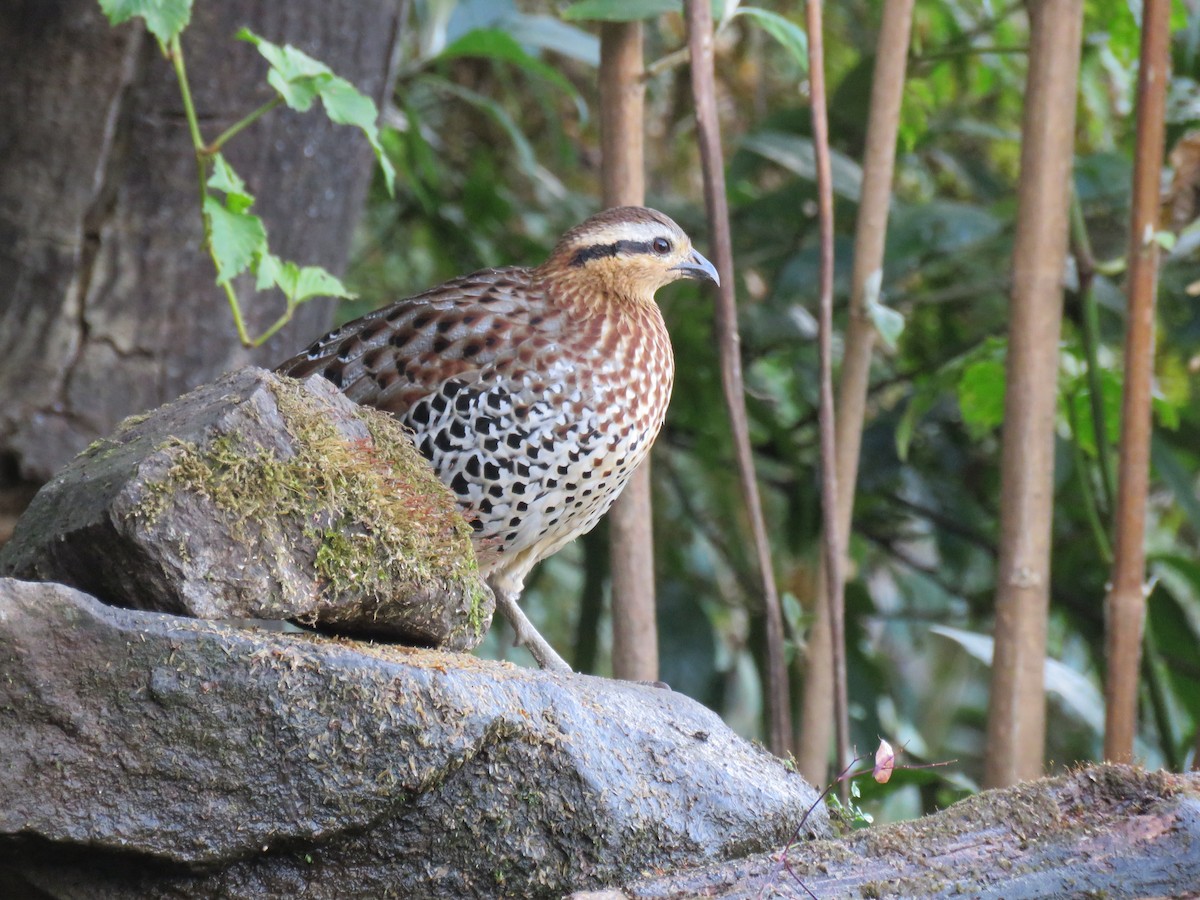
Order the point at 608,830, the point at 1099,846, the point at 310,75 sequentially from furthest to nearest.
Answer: the point at 310,75 → the point at 608,830 → the point at 1099,846

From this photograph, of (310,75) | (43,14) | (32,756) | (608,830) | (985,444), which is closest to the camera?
(32,756)

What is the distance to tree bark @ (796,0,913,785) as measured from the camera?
3.86 m

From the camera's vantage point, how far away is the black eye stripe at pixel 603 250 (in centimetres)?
372

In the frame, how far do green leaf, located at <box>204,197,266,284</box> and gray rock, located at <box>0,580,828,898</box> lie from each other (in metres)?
1.28

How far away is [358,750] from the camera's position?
7.24 ft

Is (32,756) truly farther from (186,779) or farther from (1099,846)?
(1099,846)

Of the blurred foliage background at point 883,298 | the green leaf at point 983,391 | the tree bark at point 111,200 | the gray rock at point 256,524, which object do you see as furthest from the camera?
the blurred foliage background at point 883,298

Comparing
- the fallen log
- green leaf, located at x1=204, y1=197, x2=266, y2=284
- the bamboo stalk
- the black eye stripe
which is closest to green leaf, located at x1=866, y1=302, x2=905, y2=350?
the bamboo stalk

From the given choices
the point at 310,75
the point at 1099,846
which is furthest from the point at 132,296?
the point at 1099,846

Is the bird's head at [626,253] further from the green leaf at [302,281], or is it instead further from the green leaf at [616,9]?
the green leaf at [302,281]

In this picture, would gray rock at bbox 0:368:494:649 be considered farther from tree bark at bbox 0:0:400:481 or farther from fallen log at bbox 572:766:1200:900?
tree bark at bbox 0:0:400:481

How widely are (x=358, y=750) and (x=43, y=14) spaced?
2.95m

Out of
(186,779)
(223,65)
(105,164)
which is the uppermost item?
(223,65)

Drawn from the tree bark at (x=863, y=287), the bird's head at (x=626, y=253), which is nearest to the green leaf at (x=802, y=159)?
the tree bark at (x=863, y=287)
